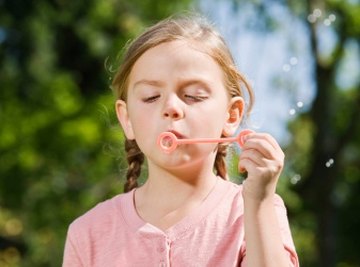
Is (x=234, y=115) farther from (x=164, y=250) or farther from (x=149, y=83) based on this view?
(x=164, y=250)

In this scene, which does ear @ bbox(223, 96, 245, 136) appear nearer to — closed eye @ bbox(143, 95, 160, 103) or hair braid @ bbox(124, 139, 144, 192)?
closed eye @ bbox(143, 95, 160, 103)

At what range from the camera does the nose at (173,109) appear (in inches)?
83.4

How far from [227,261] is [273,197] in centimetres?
17

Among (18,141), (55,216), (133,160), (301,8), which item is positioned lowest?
(133,160)

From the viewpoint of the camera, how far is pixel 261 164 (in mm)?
1996

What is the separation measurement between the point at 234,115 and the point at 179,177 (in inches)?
7.4

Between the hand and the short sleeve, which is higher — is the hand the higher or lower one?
the higher one

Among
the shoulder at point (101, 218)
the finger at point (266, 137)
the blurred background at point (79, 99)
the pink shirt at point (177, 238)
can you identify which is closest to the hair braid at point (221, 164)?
the pink shirt at point (177, 238)

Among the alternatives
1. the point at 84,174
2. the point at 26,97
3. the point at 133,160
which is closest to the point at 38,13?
the point at 26,97

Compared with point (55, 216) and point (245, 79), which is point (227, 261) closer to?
point (245, 79)

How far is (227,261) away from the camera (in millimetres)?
2131

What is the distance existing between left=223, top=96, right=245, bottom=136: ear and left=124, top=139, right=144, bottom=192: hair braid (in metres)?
0.30

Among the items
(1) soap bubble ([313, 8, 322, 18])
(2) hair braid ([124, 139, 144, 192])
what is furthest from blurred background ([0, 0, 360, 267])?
(2) hair braid ([124, 139, 144, 192])

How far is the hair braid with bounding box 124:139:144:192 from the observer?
250cm
